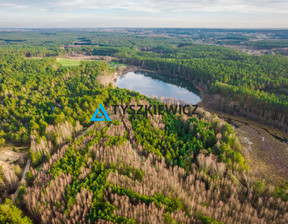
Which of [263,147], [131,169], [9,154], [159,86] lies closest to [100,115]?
[9,154]

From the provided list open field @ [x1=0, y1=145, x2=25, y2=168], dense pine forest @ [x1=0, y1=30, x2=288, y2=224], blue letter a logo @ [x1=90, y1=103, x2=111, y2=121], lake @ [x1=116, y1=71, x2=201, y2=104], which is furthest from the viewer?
lake @ [x1=116, y1=71, x2=201, y2=104]

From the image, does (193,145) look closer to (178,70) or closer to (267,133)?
(267,133)

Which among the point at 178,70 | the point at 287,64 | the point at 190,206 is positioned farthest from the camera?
the point at 178,70

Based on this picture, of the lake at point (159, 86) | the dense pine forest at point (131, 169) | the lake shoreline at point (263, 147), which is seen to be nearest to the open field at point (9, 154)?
the dense pine forest at point (131, 169)

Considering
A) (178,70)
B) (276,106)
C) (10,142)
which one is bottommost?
(10,142)

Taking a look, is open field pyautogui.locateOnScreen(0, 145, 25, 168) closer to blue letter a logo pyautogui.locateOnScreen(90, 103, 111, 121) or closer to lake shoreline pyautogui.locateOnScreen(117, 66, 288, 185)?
blue letter a logo pyautogui.locateOnScreen(90, 103, 111, 121)

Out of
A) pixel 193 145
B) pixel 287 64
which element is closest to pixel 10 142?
pixel 193 145

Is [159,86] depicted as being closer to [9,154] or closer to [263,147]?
[263,147]

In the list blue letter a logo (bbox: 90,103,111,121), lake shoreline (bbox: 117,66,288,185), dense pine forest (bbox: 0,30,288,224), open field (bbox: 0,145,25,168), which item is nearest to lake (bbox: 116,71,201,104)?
lake shoreline (bbox: 117,66,288,185)
